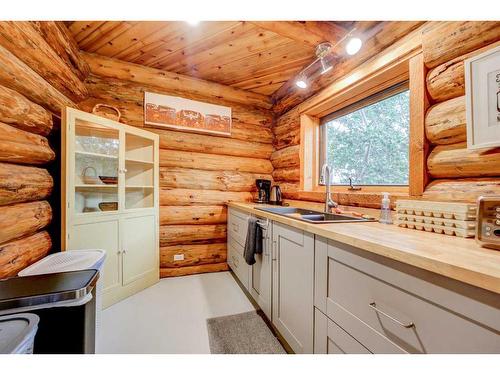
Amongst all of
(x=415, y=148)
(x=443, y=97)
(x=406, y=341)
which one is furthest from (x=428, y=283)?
(x=443, y=97)

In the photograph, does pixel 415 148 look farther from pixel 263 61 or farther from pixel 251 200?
pixel 251 200

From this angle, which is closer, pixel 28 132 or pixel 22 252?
pixel 22 252

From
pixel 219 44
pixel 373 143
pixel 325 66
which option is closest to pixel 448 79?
pixel 373 143

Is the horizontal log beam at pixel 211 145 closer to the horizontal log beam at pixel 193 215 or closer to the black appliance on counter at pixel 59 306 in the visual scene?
the horizontal log beam at pixel 193 215

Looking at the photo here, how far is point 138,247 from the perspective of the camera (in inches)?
90.3

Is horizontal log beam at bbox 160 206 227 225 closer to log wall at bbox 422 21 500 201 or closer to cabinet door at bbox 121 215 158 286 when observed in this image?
cabinet door at bbox 121 215 158 286

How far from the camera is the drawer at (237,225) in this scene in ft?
7.50

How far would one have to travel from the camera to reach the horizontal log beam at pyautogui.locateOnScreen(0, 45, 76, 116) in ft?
4.16

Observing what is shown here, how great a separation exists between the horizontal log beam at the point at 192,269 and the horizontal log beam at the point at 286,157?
1676 millimetres

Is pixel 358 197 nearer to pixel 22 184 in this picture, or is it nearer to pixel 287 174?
pixel 287 174

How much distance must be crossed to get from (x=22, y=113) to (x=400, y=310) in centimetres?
240

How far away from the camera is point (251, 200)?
3160 millimetres

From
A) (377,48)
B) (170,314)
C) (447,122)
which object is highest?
(377,48)
